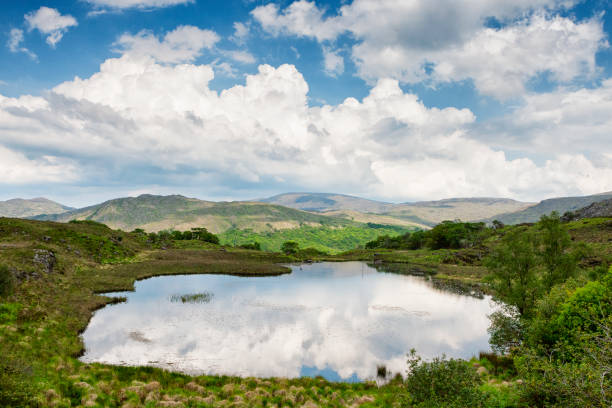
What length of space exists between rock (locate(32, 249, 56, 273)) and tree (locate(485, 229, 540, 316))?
73968 mm

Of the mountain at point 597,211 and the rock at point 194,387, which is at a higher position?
the mountain at point 597,211

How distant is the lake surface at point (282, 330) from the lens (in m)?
32.0

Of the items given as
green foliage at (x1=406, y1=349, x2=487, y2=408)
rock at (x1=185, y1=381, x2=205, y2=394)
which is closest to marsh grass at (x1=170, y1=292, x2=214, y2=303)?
rock at (x1=185, y1=381, x2=205, y2=394)

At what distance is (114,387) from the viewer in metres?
22.4

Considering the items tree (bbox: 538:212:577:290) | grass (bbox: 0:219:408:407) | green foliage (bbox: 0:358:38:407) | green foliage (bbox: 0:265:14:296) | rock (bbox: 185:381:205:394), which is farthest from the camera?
tree (bbox: 538:212:577:290)

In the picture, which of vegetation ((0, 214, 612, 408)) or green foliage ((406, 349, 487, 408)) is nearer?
vegetation ((0, 214, 612, 408))

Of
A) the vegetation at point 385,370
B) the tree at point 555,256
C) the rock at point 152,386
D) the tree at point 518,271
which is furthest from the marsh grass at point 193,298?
the tree at point 555,256

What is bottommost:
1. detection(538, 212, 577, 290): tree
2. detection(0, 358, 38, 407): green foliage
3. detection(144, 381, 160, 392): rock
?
detection(144, 381, 160, 392): rock

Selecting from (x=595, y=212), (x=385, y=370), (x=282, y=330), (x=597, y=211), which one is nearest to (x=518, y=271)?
(x=385, y=370)

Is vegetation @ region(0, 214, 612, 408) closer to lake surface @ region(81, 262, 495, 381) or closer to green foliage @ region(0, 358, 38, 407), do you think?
green foliage @ region(0, 358, 38, 407)

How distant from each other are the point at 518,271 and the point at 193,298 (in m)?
54.4

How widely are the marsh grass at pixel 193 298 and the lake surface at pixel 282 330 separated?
1.02 m

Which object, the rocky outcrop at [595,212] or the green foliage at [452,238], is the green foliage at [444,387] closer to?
the green foliage at [452,238]

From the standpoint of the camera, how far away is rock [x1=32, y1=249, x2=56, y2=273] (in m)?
52.7
